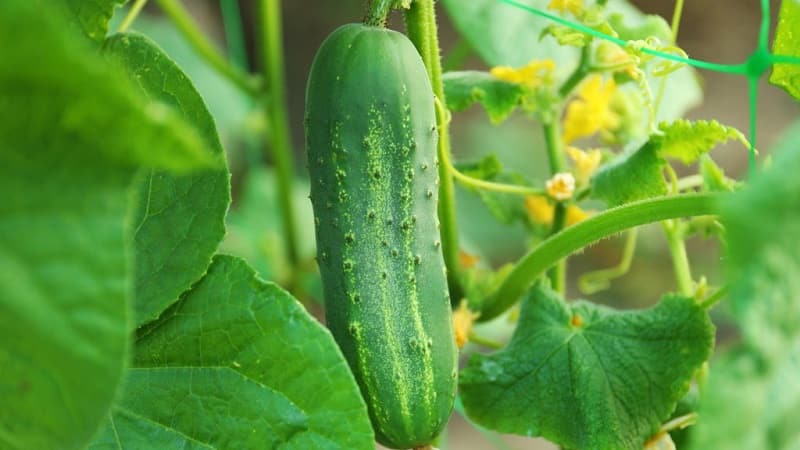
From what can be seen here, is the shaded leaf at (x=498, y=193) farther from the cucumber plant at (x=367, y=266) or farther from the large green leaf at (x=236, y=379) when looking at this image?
the large green leaf at (x=236, y=379)

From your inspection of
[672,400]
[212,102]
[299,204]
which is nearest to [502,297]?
[672,400]

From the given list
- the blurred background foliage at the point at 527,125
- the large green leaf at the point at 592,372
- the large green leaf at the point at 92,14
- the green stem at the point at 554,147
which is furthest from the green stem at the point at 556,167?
the blurred background foliage at the point at 527,125

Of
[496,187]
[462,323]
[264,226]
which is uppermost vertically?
[496,187]

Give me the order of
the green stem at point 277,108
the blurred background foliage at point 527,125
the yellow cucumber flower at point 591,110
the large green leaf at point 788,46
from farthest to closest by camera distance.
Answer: the blurred background foliage at point 527,125
the green stem at point 277,108
the yellow cucumber flower at point 591,110
the large green leaf at point 788,46

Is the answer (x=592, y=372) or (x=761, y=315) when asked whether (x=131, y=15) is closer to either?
(x=592, y=372)

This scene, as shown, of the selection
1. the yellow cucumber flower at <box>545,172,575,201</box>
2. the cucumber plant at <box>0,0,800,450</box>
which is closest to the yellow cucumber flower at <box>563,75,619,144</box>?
the cucumber plant at <box>0,0,800,450</box>

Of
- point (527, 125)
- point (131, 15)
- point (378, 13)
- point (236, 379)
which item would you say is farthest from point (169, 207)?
point (527, 125)

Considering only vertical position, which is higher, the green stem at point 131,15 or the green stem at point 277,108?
the green stem at point 131,15
